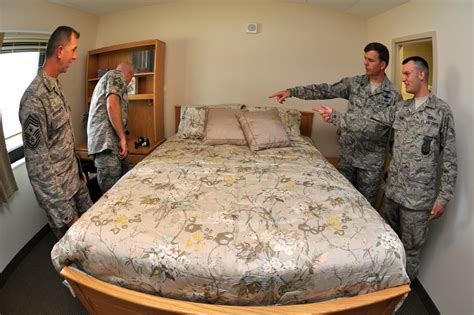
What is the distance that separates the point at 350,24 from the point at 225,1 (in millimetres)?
1316

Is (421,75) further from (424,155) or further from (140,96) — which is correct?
(140,96)

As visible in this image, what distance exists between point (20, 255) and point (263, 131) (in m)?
2.03

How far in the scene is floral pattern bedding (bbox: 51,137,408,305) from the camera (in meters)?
1.06

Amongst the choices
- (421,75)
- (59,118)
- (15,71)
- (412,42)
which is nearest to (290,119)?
(412,42)

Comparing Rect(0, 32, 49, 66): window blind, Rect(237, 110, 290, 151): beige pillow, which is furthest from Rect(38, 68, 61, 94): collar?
Rect(237, 110, 290, 151): beige pillow

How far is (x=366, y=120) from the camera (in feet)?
6.87

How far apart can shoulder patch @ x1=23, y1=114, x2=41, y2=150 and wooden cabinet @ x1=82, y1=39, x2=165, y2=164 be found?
1.34 meters

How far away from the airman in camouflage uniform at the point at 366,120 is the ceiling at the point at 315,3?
683mm

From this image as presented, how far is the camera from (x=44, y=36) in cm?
241

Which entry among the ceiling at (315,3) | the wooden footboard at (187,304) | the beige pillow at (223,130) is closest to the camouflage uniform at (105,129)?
the beige pillow at (223,130)

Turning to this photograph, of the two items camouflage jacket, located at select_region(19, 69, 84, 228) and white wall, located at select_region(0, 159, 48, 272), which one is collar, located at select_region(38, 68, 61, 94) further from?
white wall, located at select_region(0, 159, 48, 272)

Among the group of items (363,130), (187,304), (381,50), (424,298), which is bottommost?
(424,298)

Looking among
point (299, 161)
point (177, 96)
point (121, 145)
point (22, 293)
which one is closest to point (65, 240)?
point (22, 293)

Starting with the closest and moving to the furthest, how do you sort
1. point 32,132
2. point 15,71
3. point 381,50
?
point 32,132
point 381,50
point 15,71
